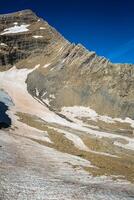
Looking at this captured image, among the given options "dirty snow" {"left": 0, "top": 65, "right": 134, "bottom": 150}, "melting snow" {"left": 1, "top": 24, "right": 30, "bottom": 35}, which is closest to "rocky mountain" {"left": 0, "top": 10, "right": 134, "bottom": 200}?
"dirty snow" {"left": 0, "top": 65, "right": 134, "bottom": 150}

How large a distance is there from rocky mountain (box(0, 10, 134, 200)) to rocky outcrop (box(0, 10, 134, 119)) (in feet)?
1.00

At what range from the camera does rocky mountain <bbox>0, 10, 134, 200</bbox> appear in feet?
116

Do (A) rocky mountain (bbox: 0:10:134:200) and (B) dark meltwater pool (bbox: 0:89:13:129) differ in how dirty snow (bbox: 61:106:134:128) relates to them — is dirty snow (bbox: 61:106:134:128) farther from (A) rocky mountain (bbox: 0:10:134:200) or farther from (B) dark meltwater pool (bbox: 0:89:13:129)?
(B) dark meltwater pool (bbox: 0:89:13:129)

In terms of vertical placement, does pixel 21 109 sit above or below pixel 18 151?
above

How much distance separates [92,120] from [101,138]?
27.8 m

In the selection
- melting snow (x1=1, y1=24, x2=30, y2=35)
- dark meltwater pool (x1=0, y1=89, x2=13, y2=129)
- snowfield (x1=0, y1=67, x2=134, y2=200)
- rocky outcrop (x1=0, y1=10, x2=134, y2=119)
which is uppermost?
melting snow (x1=1, y1=24, x2=30, y2=35)

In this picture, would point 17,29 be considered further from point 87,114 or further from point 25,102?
point 87,114

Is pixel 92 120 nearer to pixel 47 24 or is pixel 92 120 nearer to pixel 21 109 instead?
pixel 21 109

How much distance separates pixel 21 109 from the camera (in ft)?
333

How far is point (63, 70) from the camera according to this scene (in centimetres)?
13688

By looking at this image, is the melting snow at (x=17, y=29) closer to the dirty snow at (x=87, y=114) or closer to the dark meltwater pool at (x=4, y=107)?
the dark meltwater pool at (x=4, y=107)

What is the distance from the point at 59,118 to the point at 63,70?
40.7 meters

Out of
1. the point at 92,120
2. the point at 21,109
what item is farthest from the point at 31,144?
the point at 92,120

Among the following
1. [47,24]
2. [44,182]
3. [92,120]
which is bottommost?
[44,182]
